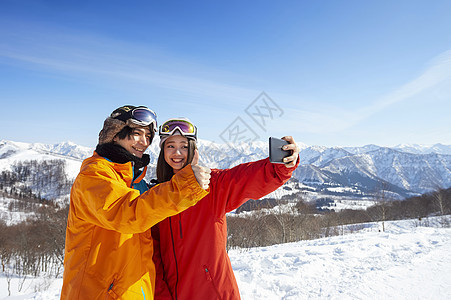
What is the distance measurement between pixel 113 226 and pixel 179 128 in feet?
4.08

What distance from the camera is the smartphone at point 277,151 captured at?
6.18 feet

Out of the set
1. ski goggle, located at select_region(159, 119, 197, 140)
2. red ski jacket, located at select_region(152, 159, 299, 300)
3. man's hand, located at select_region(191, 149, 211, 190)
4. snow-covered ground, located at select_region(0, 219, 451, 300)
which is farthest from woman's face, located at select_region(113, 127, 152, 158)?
snow-covered ground, located at select_region(0, 219, 451, 300)

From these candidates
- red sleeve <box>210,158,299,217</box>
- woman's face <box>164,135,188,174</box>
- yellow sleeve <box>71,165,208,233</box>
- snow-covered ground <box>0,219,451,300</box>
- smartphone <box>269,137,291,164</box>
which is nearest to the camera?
yellow sleeve <box>71,165,208,233</box>

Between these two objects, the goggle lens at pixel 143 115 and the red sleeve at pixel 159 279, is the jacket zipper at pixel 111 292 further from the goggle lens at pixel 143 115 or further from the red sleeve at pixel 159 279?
the goggle lens at pixel 143 115

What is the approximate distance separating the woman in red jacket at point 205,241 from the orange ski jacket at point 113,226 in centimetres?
25

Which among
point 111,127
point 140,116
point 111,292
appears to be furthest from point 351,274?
point 111,127

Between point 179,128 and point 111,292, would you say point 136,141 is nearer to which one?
point 179,128

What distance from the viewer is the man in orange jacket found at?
146cm

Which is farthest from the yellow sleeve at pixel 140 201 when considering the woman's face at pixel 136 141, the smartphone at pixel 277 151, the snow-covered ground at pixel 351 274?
the snow-covered ground at pixel 351 274

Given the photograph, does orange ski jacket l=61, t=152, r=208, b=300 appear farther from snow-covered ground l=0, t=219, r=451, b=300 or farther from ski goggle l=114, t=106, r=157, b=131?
snow-covered ground l=0, t=219, r=451, b=300

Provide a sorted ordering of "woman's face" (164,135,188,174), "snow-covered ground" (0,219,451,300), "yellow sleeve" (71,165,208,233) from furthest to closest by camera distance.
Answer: "snow-covered ground" (0,219,451,300)
"woman's face" (164,135,188,174)
"yellow sleeve" (71,165,208,233)

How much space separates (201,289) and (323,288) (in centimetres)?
450

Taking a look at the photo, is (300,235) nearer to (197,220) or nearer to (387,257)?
(387,257)

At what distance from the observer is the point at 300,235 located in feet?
116
